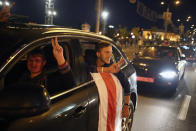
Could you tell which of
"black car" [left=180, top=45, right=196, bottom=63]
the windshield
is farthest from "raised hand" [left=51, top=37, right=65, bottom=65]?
"black car" [left=180, top=45, right=196, bottom=63]

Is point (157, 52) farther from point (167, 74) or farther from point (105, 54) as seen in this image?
point (105, 54)

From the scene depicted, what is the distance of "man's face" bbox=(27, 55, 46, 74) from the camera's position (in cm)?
228

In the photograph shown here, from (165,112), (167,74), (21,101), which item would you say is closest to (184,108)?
(165,112)

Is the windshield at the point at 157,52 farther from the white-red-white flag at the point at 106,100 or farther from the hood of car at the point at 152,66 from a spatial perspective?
the white-red-white flag at the point at 106,100

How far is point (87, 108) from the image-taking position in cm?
234

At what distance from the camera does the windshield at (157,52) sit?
8648 mm

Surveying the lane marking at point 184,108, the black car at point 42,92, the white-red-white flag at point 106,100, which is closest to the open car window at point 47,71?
→ the black car at point 42,92

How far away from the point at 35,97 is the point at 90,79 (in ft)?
4.21

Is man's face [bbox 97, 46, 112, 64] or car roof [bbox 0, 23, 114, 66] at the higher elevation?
car roof [bbox 0, 23, 114, 66]

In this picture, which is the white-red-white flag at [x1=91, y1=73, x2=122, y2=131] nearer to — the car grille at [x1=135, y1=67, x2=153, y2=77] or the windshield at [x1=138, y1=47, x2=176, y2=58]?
the car grille at [x1=135, y1=67, x2=153, y2=77]

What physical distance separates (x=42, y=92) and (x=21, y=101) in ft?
0.49

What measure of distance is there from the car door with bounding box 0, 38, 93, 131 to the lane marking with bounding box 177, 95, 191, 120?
147 inches

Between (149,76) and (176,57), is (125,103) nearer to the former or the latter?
(149,76)

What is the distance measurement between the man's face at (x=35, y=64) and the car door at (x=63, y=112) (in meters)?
0.21
